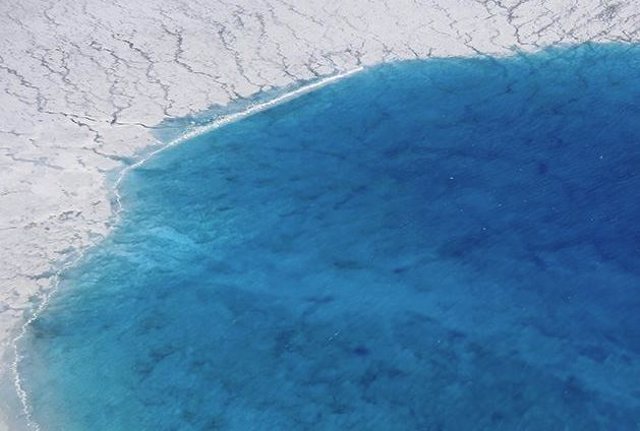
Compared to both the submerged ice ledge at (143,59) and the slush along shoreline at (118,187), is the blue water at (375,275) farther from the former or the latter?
the submerged ice ledge at (143,59)

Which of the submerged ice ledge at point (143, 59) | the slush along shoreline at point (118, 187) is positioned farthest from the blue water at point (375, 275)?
the submerged ice ledge at point (143, 59)

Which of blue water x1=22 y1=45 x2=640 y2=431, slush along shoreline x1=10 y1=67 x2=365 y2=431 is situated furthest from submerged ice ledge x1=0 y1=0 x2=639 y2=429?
blue water x1=22 y1=45 x2=640 y2=431

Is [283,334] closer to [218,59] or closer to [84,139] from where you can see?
[84,139]

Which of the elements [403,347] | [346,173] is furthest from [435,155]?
[403,347]

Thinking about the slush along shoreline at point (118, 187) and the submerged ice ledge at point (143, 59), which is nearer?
the slush along shoreline at point (118, 187)

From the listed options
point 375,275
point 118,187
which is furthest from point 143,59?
point 375,275

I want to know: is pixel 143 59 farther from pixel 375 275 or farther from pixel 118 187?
pixel 375 275

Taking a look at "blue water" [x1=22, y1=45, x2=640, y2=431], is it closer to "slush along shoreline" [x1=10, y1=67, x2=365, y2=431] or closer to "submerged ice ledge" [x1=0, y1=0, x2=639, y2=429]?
"slush along shoreline" [x1=10, y1=67, x2=365, y2=431]

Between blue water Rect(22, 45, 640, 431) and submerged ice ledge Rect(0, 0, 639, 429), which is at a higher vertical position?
submerged ice ledge Rect(0, 0, 639, 429)
